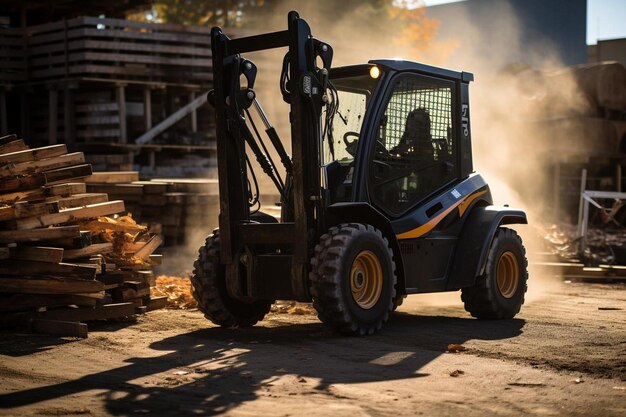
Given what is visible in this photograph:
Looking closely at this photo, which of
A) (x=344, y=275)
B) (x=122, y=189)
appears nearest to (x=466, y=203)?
(x=344, y=275)

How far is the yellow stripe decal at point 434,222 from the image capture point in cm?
1132

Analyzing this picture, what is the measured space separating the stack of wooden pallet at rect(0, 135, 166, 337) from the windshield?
272 centimetres

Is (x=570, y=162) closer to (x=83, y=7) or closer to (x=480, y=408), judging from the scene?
(x=83, y=7)

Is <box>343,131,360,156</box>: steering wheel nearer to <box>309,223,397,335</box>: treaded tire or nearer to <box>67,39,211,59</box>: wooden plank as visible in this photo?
<box>309,223,397,335</box>: treaded tire

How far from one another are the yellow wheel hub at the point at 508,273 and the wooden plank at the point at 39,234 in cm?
503

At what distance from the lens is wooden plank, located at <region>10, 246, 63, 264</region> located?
36.1 feet

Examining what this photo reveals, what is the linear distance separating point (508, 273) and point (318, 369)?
490 cm

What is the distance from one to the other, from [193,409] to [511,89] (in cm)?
2450

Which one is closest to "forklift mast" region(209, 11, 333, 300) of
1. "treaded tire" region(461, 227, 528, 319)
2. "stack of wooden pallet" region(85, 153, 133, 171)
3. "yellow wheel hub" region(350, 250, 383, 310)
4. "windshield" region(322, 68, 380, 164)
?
"yellow wheel hub" region(350, 250, 383, 310)

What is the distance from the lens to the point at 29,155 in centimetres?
1162

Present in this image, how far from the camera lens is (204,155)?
85.6 feet

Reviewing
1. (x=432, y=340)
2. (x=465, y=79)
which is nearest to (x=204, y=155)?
(x=465, y=79)

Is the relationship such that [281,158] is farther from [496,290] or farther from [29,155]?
[496,290]

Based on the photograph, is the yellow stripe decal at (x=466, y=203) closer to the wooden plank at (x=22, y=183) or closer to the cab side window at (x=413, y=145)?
the cab side window at (x=413, y=145)
